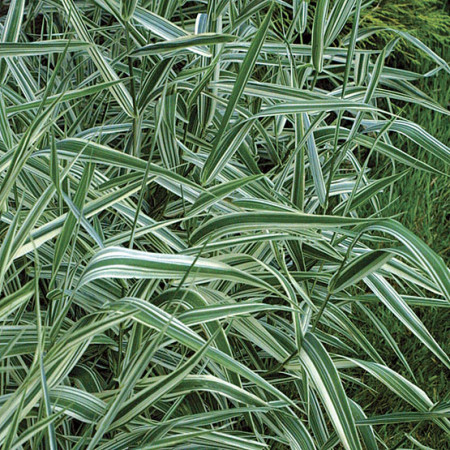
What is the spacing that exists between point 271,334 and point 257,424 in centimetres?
15

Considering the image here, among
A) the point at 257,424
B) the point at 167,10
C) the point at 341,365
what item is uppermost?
the point at 167,10

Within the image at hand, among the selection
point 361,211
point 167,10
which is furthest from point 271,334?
point 361,211

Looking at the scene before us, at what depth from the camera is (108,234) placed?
119 centimetres

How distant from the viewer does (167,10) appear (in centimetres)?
112

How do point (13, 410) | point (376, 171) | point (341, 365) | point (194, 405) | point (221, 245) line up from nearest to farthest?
point (13, 410), point (221, 245), point (194, 405), point (341, 365), point (376, 171)

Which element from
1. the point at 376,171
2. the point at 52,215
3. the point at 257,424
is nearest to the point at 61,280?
the point at 52,215

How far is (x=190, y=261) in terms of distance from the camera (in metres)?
0.79

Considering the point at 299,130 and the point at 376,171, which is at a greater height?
the point at 299,130

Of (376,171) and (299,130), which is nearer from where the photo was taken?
(299,130)

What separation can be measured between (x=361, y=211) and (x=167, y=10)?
2.89ft

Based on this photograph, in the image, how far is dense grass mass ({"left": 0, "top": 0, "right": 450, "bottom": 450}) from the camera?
31.1 inches

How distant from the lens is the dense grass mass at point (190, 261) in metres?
0.79

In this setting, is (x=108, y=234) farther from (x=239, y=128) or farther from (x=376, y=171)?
(x=376, y=171)

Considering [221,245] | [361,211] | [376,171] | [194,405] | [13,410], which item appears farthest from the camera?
[376,171]
